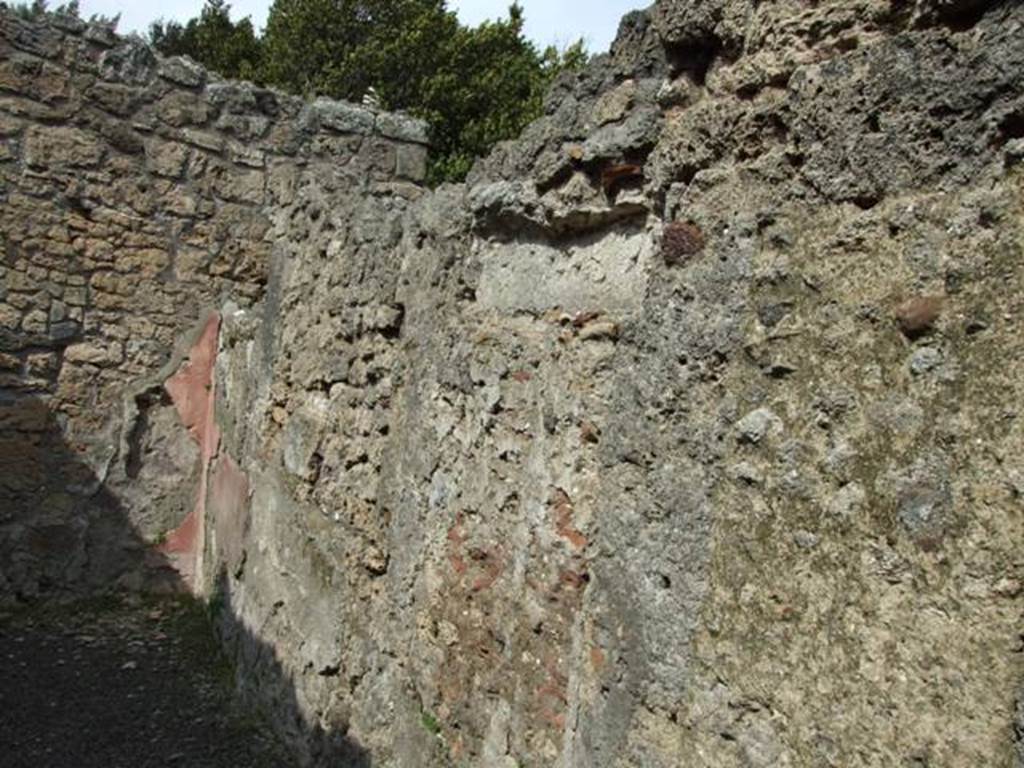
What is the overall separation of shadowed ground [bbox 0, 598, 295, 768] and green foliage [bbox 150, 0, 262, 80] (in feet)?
43.5

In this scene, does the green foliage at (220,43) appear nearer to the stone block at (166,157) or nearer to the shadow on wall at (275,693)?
the stone block at (166,157)

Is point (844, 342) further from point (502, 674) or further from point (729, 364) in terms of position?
point (502, 674)

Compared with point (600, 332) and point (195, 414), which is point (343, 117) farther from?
point (600, 332)

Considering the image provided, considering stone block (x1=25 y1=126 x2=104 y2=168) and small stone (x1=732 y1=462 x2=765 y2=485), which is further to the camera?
stone block (x1=25 y1=126 x2=104 y2=168)

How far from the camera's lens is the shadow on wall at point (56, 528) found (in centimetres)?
470

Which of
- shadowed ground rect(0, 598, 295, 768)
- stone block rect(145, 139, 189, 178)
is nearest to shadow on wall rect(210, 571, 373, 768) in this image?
shadowed ground rect(0, 598, 295, 768)

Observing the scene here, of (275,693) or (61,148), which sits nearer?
(275,693)

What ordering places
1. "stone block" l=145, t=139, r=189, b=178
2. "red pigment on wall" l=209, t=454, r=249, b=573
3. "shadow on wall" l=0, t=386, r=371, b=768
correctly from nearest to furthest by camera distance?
1. "red pigment on wall" l=209, t=454, r=249, b=573
2. "shadow on wall" l=0, t=386, r=371, b=768
3. "stone block" l=145, t=139, r=189, b=178

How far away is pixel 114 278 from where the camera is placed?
194 inches

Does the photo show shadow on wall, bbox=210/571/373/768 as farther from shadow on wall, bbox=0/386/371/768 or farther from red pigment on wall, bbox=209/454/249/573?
shadow on wall, bbox=0/386/371/768

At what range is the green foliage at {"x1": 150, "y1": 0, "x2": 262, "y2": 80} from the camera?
1633 centimetres

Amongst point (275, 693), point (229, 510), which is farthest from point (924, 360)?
point (229, 510)

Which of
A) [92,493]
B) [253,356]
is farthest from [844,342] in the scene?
[92,493]

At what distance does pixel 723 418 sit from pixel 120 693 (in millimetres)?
3195
